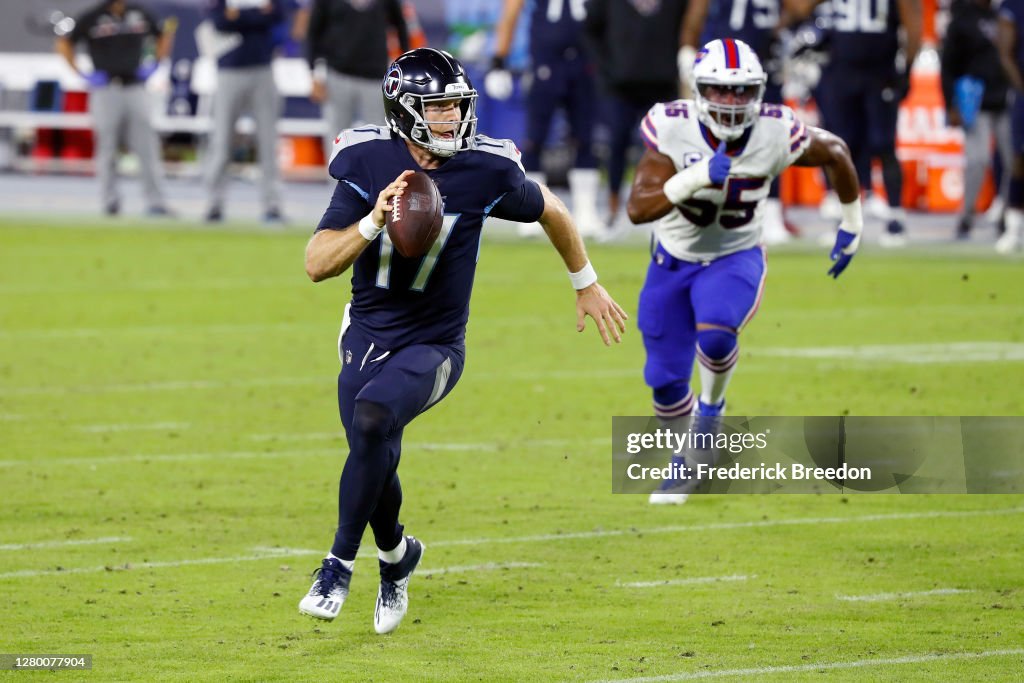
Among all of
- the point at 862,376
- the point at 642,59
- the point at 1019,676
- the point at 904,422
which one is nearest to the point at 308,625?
the point at 1019,676

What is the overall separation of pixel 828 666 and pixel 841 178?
9.57ft

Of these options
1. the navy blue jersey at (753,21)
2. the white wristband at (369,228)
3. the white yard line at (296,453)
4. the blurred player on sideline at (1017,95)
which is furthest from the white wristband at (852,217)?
the navy blue jersey at (753,21)

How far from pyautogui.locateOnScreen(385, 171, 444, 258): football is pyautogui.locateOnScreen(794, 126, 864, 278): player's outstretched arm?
2698 millimetres

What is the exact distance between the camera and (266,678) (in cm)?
497

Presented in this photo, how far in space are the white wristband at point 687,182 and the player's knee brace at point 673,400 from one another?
773 mm

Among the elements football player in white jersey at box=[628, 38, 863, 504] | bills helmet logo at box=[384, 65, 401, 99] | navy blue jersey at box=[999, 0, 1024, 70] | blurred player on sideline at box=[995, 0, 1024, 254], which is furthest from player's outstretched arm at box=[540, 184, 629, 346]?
navy blue jersey at box=[999, 0, 1024, 70]

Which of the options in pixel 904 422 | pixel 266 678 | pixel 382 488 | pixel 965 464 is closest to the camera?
pixel 266 678

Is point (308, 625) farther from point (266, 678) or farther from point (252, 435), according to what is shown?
point (252, 435)

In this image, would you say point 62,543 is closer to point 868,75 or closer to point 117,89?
point 868,75

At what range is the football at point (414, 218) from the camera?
206 inches

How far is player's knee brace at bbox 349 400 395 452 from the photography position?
5.41m

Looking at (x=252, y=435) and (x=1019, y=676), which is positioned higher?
(x=1019, y=676)

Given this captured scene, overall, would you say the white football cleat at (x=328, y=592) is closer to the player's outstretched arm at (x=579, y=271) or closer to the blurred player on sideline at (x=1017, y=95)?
the player's outstretched arm at (x=579, y=271)

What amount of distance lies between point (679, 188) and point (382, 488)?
221 centimetres
